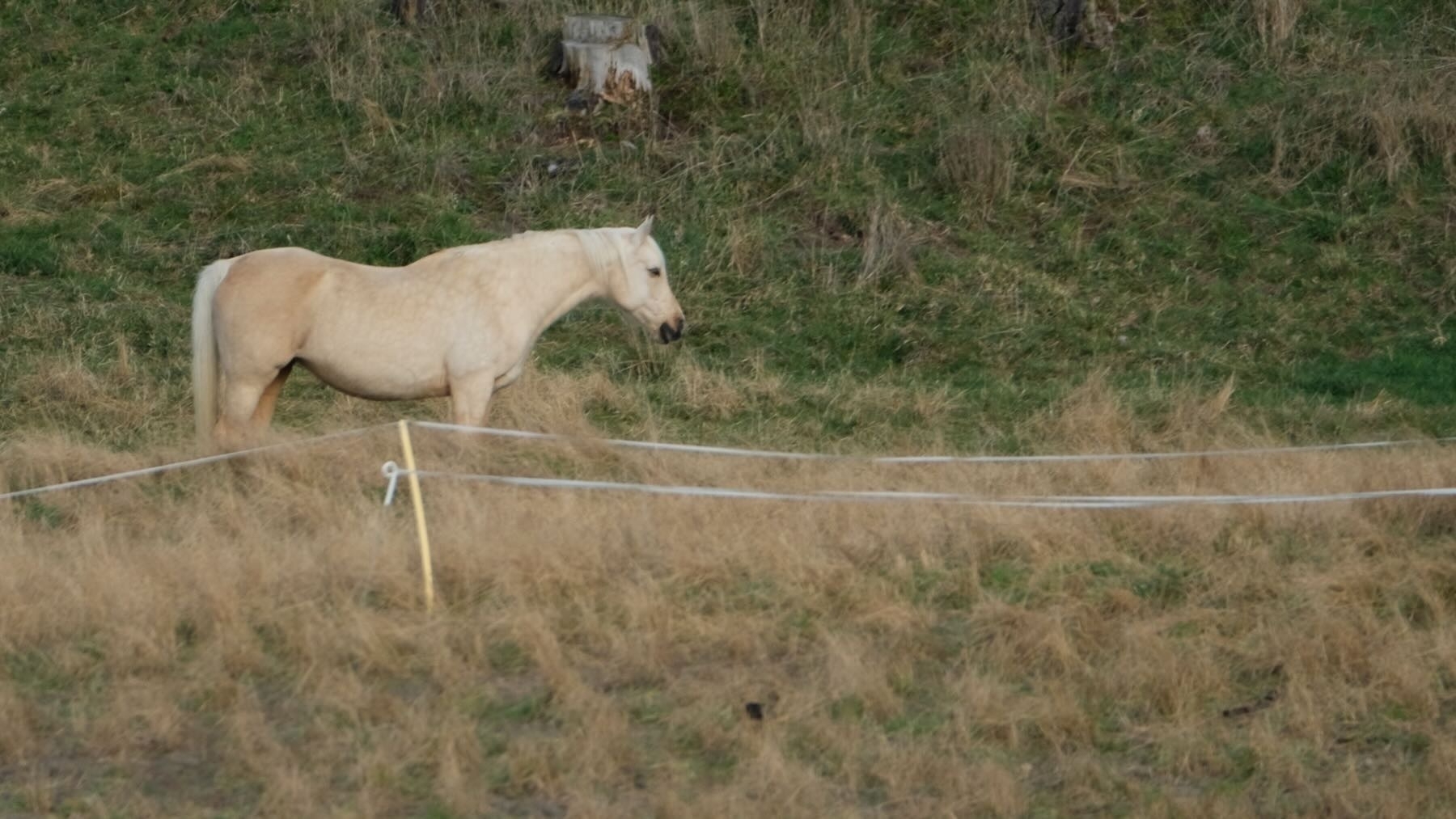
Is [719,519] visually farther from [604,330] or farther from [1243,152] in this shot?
[1243,152]

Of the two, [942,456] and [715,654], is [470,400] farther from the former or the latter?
[715,654]

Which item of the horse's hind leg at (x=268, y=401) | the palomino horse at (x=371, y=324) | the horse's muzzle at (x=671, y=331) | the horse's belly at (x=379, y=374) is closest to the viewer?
the palomino horse at (x=371, y=324)

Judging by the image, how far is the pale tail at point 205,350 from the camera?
28.7ft

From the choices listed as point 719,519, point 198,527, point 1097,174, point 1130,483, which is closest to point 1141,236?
point 1097,174

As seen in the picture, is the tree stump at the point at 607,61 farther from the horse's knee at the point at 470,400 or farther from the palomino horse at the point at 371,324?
the horse's knee at the point at 470,400

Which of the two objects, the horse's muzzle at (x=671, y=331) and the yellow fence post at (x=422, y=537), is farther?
the horse's muzzle at (x=671, y=331)

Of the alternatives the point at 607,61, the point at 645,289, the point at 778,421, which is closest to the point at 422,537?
the point at 645,289

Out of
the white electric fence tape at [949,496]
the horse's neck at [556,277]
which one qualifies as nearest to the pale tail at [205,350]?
the horse's neck at [556,277]

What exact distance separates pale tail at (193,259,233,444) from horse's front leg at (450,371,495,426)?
3.52 ft

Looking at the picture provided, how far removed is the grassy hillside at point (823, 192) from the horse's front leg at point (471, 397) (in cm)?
127

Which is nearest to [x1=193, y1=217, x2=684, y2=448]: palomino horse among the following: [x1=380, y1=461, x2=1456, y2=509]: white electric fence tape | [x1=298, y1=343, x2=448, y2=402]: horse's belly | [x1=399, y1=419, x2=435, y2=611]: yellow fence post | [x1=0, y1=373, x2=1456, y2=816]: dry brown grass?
[x1=298, y1=343, x2=448, y2=402]: horse's belly

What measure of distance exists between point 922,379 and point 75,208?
6.00m

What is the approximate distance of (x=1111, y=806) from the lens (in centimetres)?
540

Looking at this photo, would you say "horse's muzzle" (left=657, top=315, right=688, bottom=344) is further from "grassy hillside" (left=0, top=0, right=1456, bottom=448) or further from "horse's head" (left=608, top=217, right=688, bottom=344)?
"grassy hillside" (left=0, top=0, right=1456, bottom=448)
